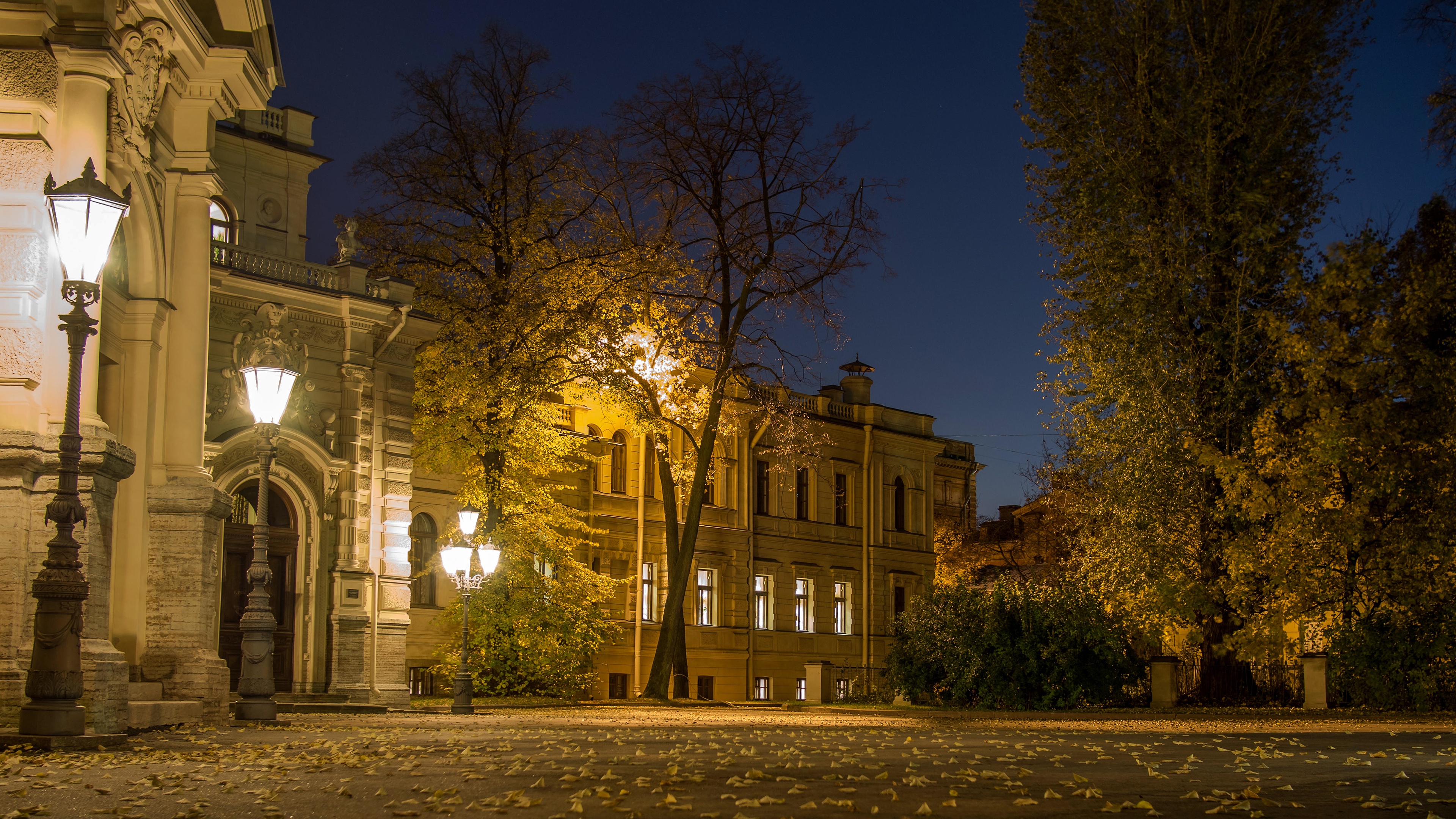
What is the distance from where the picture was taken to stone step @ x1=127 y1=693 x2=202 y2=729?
1366 cm

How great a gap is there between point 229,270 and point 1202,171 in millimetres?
20238

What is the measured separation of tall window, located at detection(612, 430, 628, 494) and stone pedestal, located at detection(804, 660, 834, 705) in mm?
10925

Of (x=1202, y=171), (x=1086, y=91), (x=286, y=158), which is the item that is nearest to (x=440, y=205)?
(x=286, y=158)

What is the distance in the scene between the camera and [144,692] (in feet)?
47.9

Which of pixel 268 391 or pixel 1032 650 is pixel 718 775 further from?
pixel 1032 650

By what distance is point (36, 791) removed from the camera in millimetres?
7680

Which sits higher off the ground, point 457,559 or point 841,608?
point 457,559

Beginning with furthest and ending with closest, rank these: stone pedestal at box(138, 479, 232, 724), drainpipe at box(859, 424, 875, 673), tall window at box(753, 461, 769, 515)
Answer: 1. drainpipe at box(859, 424, 875, 673)
2. tall window at box(753, 461, 769, 515)
3. stone pedestal at box(138, 479, 232, 724)

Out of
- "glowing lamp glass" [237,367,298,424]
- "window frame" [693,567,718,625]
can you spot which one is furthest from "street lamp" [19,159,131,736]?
"window frame" [693,567,718,625]

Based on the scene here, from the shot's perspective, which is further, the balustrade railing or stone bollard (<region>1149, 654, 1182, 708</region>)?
the balustrade railing

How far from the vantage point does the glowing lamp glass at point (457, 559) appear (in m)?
24.5

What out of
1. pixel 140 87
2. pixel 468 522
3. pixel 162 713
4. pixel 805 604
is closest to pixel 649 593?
pixel 805 604

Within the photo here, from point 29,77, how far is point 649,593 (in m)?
32.4

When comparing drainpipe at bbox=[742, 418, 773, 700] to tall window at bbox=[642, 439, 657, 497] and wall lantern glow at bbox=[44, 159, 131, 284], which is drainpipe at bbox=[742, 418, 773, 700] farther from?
wall lantern glow at bbox=[44, 159, 131, 284]
